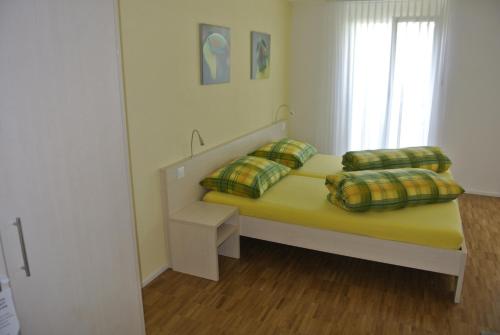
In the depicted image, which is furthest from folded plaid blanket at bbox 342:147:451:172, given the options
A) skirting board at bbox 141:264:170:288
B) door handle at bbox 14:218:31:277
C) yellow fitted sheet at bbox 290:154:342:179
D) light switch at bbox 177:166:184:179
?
door handle at bbox 14:218:31:277

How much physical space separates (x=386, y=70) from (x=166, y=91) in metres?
2.93

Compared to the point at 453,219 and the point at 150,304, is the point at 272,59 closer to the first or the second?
the point at 453,219

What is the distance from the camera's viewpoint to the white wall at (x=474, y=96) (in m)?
4.38

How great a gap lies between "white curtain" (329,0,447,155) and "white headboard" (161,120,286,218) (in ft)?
4.85

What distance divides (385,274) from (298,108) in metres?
2.77

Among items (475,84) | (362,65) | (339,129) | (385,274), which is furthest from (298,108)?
(385,274)

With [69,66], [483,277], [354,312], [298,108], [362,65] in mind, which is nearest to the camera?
[69,66]

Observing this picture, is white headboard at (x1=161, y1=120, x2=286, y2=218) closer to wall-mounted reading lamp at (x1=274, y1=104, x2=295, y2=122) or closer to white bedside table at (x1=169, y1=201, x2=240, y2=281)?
white bedside table at (x1=169, y1=201, x2=240, y2=281)

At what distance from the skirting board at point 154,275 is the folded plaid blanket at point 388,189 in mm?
1381

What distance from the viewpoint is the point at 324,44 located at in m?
5.01

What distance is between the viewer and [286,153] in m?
4.19

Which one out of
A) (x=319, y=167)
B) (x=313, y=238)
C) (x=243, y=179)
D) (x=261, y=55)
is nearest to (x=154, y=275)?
(x=243, y=179)

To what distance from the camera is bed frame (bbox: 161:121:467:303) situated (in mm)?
2707

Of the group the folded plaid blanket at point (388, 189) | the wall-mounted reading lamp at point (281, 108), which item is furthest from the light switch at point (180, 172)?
the wall-mounted reading lamp at point (281, 108)
